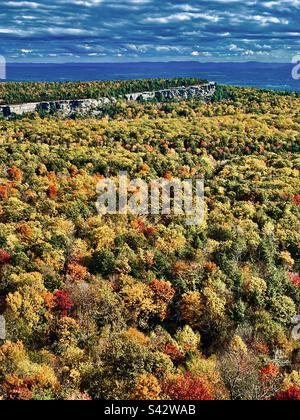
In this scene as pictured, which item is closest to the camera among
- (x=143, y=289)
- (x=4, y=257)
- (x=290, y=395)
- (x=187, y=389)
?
(x=187, y=389)

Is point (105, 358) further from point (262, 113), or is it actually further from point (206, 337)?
point (262, 113)

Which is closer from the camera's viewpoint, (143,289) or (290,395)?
(290,395)

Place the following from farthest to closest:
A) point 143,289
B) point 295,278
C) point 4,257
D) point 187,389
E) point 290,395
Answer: point 295,278
point 4,257
point 143,289
point 290,395
point 187,389

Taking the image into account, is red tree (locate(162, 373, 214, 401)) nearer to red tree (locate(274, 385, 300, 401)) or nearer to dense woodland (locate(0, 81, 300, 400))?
dense woodland (locate(0, 81, 300, 400))

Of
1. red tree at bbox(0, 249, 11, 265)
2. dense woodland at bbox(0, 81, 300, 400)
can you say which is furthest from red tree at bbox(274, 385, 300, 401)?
red tree at bbox(0, 249, 11, 265)

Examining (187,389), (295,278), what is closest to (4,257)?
(187,389)

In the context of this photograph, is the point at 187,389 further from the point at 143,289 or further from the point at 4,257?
the point at 4,257
